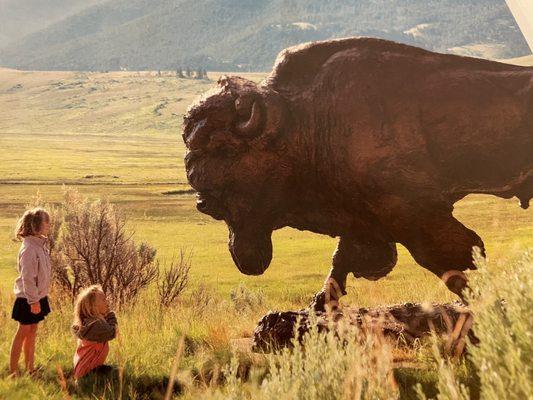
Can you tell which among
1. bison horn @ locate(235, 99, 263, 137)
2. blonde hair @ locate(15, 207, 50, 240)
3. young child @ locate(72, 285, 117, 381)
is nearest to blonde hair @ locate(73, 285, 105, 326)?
young child @ locate(72, 285, 117, 381)

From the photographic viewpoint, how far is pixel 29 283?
18.8ft

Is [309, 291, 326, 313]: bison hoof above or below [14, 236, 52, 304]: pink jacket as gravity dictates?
below

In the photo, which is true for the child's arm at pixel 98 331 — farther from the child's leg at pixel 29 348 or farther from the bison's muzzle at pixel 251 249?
the bison's muzzle at pixel 251 249

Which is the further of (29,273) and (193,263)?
(193,263)

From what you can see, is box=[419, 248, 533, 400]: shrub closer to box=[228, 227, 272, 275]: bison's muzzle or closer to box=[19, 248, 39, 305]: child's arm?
box=[228, 227, 272, 275]: bison's muzzle

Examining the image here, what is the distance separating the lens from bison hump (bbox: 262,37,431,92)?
595 cm

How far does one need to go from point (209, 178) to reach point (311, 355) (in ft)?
9.67

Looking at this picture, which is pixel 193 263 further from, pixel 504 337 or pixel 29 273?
pixel 504 337

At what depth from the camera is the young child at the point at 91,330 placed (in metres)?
5.52

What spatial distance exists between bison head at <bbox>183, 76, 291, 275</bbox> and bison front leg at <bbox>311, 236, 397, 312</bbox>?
81 centimetres

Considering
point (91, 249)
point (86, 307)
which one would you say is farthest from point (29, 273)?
point (91, 249)

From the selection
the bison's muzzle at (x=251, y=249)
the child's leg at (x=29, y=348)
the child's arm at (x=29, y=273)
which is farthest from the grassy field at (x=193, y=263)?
the bison's muzzle at (x=251, y=249)

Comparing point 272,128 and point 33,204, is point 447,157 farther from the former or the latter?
point 33,204

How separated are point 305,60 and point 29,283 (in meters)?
3.05
